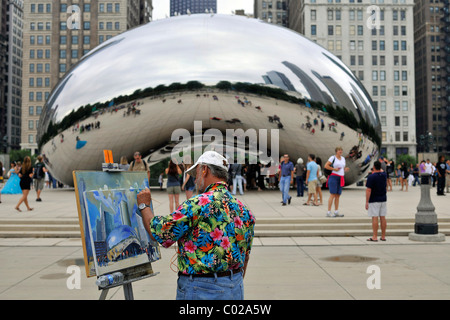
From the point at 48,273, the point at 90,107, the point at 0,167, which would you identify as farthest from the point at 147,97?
the point at 48,273

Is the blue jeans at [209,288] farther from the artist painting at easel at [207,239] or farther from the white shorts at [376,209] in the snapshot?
the white shorts at [376,209]

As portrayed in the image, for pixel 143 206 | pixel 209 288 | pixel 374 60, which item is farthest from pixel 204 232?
pixel 374 60

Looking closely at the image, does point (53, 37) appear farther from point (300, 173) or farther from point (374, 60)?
point (300, 173)

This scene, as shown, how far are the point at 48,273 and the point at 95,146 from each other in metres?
10.3

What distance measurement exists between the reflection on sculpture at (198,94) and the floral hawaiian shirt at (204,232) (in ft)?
41.7

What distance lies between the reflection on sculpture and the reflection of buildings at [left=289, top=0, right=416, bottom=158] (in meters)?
75.1

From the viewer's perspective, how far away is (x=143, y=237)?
325cm

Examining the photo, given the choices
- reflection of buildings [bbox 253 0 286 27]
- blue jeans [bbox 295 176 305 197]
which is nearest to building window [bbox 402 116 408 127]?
reflection of buildings [bbox 253 0 286 27]

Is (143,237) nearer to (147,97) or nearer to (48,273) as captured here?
(48,273)

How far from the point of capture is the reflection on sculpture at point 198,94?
591 inches

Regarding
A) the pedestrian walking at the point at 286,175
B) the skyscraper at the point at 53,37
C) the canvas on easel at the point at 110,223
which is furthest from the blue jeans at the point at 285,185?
the skyscraper at the point at 53,37

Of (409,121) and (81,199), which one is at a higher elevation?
(409,121)
